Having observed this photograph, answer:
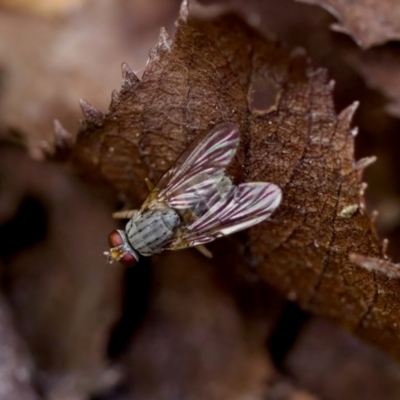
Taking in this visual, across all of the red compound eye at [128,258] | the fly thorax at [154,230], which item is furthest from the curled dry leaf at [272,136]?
the red compound eye at [128,258]

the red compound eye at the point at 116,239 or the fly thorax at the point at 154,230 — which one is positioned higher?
the red compound eye at the point at 116,239

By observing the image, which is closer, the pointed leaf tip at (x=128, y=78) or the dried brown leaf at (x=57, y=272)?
the pointed leaf tip at (x=128, y=78)

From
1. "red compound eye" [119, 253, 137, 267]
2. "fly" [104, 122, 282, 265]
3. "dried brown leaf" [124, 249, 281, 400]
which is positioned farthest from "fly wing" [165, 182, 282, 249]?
"dried brown leaf" [124, 249, 281, 400]

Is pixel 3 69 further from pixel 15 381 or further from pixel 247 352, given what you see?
pixel 247 352

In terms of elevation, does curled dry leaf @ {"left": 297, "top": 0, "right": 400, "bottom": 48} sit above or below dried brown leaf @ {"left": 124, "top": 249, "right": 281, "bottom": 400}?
above

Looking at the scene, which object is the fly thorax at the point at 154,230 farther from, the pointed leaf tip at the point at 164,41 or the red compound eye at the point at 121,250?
the pointed leaf tip at the point at 164,41

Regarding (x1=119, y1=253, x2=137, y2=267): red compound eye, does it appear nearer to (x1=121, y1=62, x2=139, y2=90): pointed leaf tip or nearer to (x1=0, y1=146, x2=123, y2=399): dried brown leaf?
(x1=0, y1=146, x2=123, y2=399): dried brown leaf
